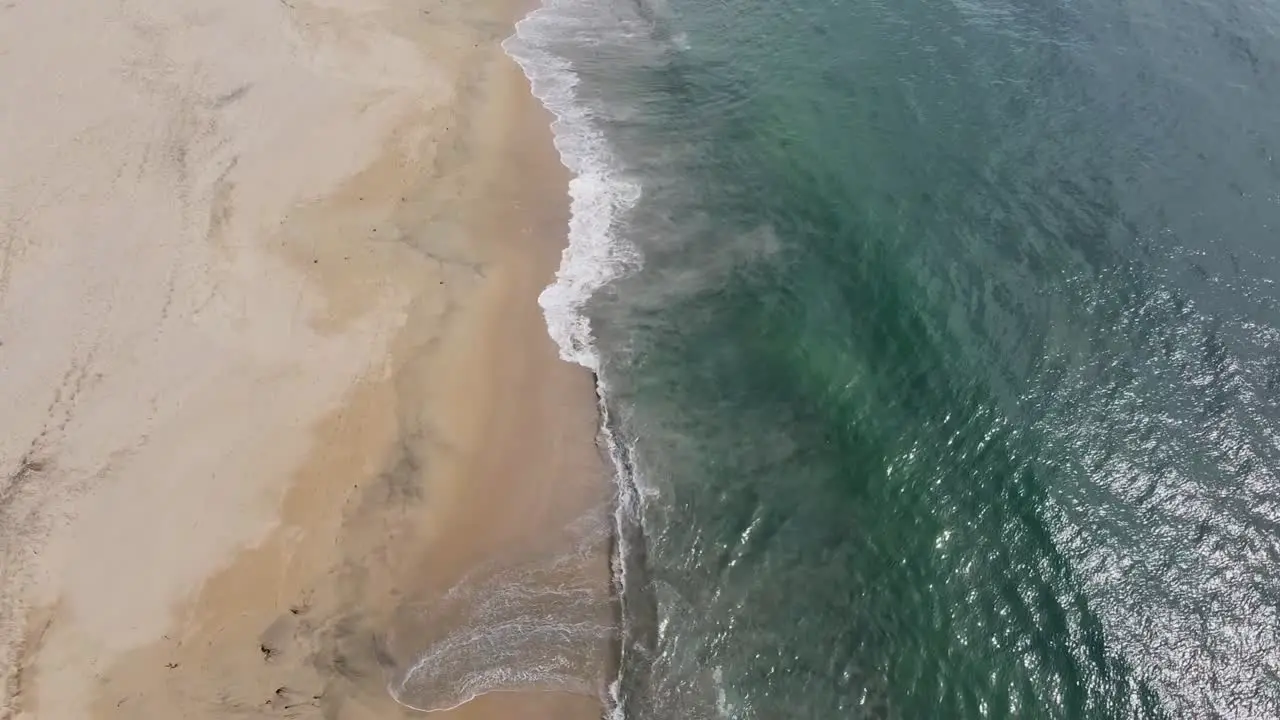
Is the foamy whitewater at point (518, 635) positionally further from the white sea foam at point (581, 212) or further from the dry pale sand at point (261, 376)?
the dry pale sand at point (261, 376)

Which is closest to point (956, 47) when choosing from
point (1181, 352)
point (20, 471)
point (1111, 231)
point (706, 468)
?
point (1111, 231)

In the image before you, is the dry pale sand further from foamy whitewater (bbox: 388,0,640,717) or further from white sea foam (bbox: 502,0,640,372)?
white sea foam (bbox: 502,0,640,372)

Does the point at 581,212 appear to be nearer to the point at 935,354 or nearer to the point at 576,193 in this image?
the point at 576,193

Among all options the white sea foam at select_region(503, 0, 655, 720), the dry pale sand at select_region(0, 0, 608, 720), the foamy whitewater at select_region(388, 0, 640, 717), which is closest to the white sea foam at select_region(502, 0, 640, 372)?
the white sea foam at select_region(503, 0, 655, 720)

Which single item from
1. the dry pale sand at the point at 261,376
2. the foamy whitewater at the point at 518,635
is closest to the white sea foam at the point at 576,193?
the dry pale sand at the point at 261,376

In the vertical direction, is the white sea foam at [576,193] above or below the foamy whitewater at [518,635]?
above

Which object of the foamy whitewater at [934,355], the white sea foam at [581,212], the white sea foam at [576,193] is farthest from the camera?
the white sea foam at [576,193]

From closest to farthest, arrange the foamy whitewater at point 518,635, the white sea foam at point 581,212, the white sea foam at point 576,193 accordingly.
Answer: the foamy whitewater at point 518,635, the white sea foam at point 581,212, the white sea foam at point 576,193
